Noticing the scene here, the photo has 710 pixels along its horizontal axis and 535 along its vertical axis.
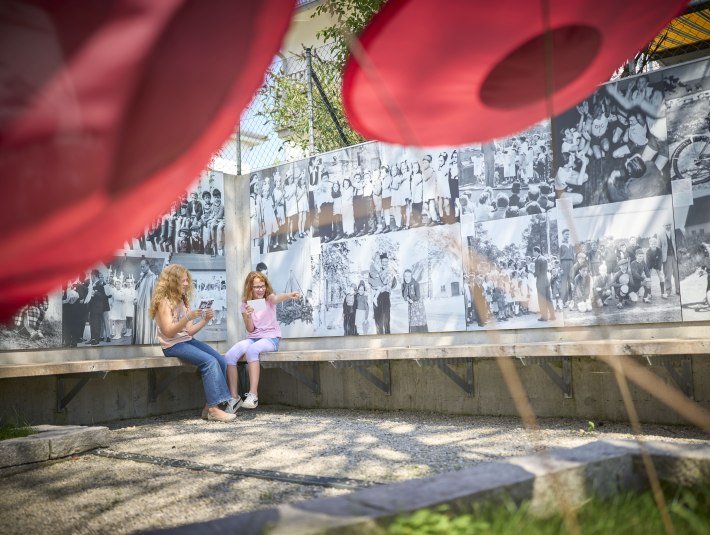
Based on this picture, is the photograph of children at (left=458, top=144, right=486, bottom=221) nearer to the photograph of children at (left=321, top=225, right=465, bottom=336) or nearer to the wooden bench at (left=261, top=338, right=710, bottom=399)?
the photograph of children at (left=321, top=225, right=465, bottom=336)

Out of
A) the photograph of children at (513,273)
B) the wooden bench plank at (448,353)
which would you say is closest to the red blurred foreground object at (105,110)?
the wooden bench plank at (448,353)

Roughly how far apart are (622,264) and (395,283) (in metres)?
2.14

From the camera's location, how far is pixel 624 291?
5375 mm

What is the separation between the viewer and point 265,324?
711 cm

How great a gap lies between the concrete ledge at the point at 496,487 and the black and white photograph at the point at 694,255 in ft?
9.67

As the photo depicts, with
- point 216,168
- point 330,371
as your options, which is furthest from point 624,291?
point 216,168

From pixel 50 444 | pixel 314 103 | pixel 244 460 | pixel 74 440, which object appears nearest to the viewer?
pixel 244 460

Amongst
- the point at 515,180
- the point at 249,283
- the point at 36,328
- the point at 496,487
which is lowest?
the point at 496,487

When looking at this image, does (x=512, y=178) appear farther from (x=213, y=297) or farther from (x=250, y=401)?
(x=213, y=297)

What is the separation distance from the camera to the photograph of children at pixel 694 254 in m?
5.02

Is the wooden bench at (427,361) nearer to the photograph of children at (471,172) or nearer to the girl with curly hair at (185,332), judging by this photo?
the girl with curly hair at (185,332)

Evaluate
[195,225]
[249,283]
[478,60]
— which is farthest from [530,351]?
[195,225]

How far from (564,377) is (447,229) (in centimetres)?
167

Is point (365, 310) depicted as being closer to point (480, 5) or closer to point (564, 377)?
point (564, 377)
